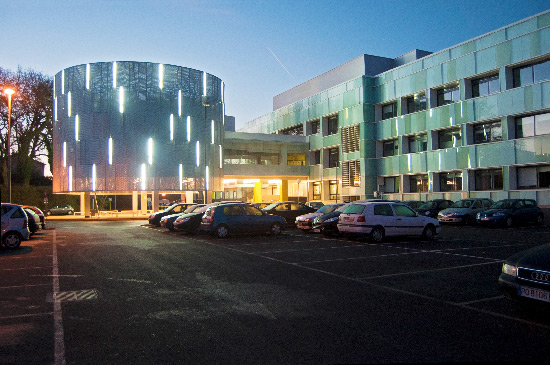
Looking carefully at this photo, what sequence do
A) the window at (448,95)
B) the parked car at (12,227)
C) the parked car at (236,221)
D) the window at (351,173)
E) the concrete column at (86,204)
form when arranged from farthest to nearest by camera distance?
1. the concrete column at (86,204)
2. the window at (351,173)
3. the window at (448,95)
4. the parked car at (236,221)
5. the parked car at (12,227)

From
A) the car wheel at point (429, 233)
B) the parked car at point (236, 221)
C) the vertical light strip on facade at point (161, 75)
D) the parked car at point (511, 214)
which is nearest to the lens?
the car wheel at point (429, 233)

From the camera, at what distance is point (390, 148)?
43688 millimetres

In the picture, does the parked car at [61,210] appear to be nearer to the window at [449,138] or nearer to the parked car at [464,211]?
the window at [449,138]

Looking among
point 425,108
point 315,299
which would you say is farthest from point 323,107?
point 315,299

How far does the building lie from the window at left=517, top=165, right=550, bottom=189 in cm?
7

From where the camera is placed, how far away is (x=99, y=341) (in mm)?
5238

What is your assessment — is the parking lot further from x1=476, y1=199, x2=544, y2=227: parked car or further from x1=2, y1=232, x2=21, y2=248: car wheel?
x1=476, y1=199, x2=544, y2=227: parked car

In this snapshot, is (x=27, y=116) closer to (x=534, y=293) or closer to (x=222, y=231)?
(x=222, y=231)

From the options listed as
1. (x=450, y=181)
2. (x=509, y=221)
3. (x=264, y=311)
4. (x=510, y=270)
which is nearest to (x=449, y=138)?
(x=450, y=181)

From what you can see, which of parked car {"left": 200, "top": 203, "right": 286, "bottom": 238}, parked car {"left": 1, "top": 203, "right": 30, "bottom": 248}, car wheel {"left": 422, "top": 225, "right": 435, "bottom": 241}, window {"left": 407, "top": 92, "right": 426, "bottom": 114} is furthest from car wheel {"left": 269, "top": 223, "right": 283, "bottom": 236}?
window {"left": 407, "top": 92, "right": 426, "bottom": 114}

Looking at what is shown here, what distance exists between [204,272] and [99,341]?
484 cm

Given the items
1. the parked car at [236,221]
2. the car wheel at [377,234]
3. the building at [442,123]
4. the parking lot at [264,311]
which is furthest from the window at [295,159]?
the parking lot at [264,311]

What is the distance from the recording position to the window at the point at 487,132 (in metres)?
33.1

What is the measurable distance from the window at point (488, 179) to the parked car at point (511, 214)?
726 centimetres
